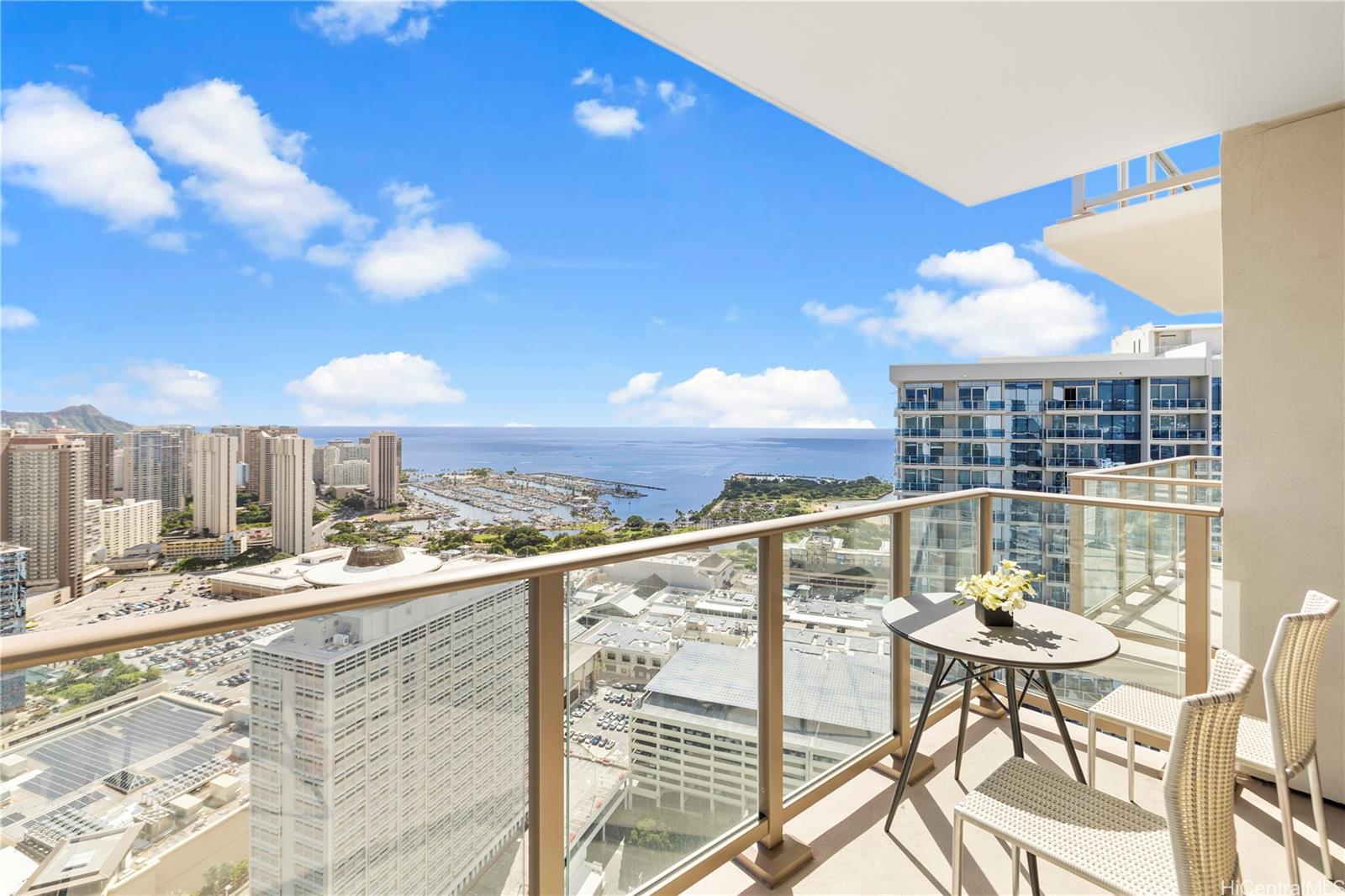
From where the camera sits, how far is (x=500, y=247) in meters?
30.1

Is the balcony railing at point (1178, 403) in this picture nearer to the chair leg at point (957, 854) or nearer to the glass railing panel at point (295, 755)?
the chair leg at point (957, 854)

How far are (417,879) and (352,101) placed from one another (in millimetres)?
30087

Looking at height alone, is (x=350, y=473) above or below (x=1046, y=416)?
below

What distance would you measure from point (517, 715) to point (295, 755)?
0.48 metres

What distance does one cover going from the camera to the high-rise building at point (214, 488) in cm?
1065

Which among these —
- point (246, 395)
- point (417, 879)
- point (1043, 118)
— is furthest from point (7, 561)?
point (246, 395)

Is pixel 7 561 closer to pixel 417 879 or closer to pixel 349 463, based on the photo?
pixel 417 879

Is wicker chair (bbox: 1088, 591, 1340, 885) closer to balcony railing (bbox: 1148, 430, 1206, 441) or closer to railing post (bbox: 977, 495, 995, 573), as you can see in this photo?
railing post (bbox: 977, 495, 995, 573)

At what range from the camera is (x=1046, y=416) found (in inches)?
616

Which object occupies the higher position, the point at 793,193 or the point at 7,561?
the point at 793,193

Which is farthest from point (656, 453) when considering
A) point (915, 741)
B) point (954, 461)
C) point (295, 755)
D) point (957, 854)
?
point (295, 755)

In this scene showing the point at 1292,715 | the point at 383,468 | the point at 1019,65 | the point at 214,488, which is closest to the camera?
the point at 1292,715

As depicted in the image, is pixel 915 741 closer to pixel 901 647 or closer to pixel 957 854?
pixel 901 647

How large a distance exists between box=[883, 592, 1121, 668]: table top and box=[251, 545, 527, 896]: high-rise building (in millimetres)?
1372
